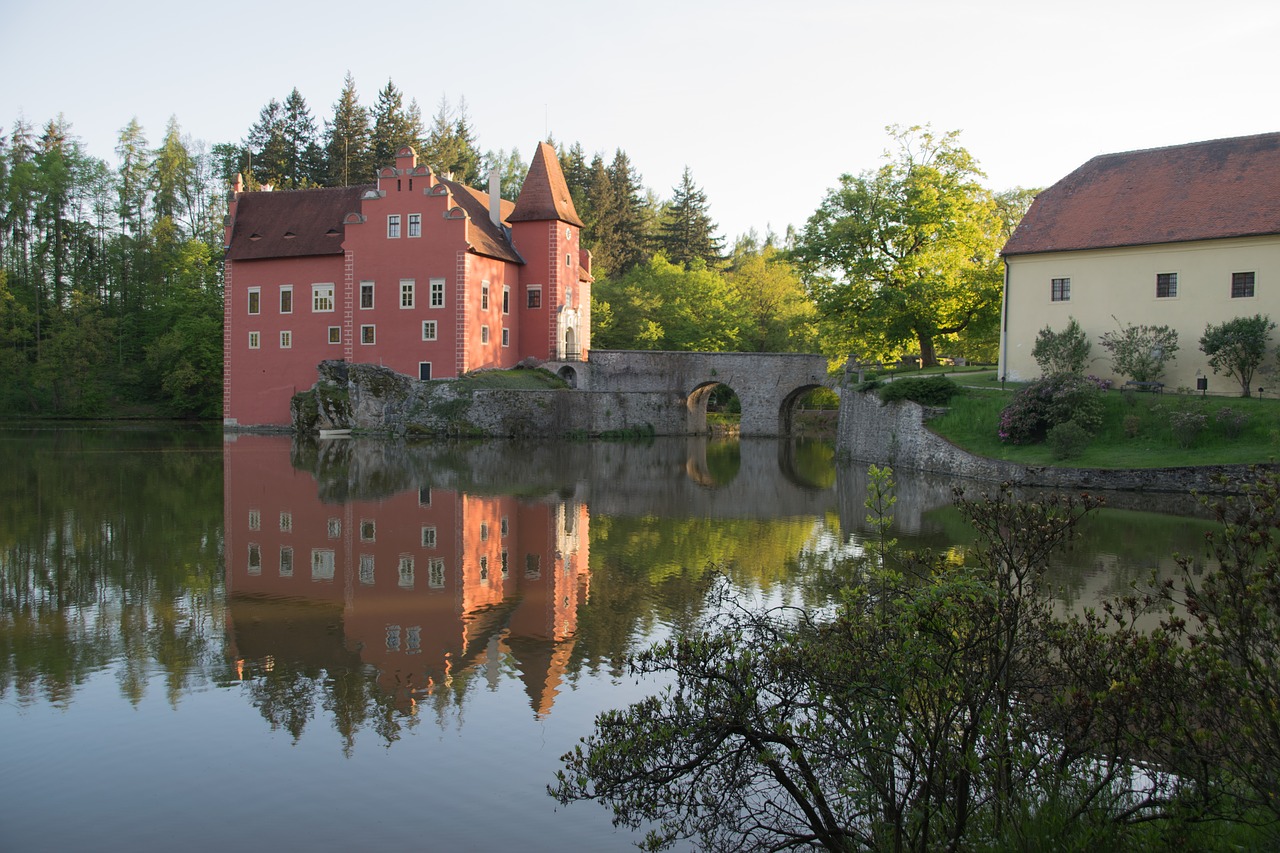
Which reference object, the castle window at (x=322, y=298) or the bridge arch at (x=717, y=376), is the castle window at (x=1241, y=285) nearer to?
the bridge arch at (x=717, y=376)

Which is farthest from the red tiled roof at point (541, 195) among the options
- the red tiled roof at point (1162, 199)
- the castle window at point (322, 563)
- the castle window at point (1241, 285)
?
the castle window at point (322, 563)

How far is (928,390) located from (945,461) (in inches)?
114

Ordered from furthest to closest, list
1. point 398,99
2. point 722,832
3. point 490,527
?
point 398,99, point 490,527, point 722,832

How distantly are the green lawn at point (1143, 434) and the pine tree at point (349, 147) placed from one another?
47.5 m

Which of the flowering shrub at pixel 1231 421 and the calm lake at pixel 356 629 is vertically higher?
the flowering shrub at pixel 1231 421

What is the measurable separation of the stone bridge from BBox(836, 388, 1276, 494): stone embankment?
29.5ft

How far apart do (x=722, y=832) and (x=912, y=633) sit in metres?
1.83

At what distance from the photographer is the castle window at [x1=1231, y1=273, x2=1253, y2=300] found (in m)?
27.6

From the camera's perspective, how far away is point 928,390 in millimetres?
30016

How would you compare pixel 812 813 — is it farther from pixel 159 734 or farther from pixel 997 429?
pixel 997 429

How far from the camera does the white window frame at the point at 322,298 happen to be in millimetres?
48312

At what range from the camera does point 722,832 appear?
592 cm

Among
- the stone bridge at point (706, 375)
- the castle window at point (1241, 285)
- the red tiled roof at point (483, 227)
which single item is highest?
the red tiled roof at point (483, 227)

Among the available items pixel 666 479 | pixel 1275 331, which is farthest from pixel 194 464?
pixel 1275 331
